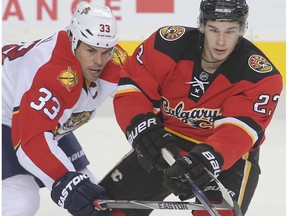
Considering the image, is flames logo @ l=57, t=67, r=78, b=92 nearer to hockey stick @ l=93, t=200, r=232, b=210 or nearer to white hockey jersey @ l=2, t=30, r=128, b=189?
white hockey jersey @ l=2, t=30, r=128, b=189

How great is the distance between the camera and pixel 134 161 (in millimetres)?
3184

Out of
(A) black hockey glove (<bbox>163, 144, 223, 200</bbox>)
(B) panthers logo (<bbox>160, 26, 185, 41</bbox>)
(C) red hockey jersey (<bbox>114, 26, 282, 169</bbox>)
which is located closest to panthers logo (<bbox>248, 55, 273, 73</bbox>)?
(C) red hockey jersey (<bbox>114, 26, 282, 169</bbox>)

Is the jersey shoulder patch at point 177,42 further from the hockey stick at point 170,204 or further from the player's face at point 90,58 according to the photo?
the hockey stick at point 170,204

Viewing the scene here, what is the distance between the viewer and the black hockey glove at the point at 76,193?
9.36 ft

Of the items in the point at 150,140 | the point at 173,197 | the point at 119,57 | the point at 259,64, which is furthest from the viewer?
the point at 173,197

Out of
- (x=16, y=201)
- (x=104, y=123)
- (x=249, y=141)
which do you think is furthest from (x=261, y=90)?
(x=104, y=123)

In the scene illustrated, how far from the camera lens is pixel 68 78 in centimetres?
305

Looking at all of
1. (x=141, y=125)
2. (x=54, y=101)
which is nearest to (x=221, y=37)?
(x=141, y=125)

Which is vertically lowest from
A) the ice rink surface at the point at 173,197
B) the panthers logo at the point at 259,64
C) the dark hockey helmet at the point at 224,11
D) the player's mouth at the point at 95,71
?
the ice rink surface at the point at 173,197

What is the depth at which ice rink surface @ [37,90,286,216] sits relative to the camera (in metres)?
3.75

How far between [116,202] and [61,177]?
22 centimetres

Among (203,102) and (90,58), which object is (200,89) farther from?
(90,58)

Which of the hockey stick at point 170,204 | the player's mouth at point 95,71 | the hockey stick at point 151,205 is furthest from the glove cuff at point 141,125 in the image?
the player's mouth at point 95,71

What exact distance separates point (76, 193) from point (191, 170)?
44 centimetres
